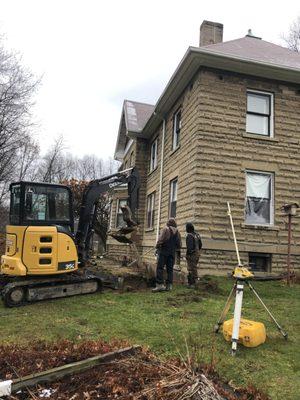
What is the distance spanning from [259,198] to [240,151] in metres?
1.73

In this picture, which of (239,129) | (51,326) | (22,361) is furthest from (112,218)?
(22,361)

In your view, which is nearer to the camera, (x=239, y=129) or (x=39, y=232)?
(x=39, y=232)

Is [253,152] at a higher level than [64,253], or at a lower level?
higher

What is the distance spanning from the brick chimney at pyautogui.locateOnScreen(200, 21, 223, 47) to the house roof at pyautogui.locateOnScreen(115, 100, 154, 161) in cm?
590

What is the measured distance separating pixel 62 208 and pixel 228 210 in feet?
18.8

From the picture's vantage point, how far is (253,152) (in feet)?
46.6

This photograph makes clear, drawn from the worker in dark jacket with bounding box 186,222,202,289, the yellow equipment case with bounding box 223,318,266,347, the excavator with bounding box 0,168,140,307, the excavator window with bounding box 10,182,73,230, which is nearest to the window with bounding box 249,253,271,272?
the worker in dark jacket with bounding box 186,222,202,289

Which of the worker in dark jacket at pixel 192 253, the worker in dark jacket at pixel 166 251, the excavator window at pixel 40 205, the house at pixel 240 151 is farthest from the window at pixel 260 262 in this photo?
the excavator window at pixel 40 205

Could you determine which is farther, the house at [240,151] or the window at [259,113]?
the window at [259,113]

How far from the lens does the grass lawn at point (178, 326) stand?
520cm

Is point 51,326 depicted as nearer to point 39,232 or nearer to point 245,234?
point 39,232

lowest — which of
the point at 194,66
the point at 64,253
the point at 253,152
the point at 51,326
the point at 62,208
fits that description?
the point at 51,326

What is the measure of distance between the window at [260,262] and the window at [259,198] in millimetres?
1082

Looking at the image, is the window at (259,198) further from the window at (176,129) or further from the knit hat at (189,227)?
the window at (176,129)
